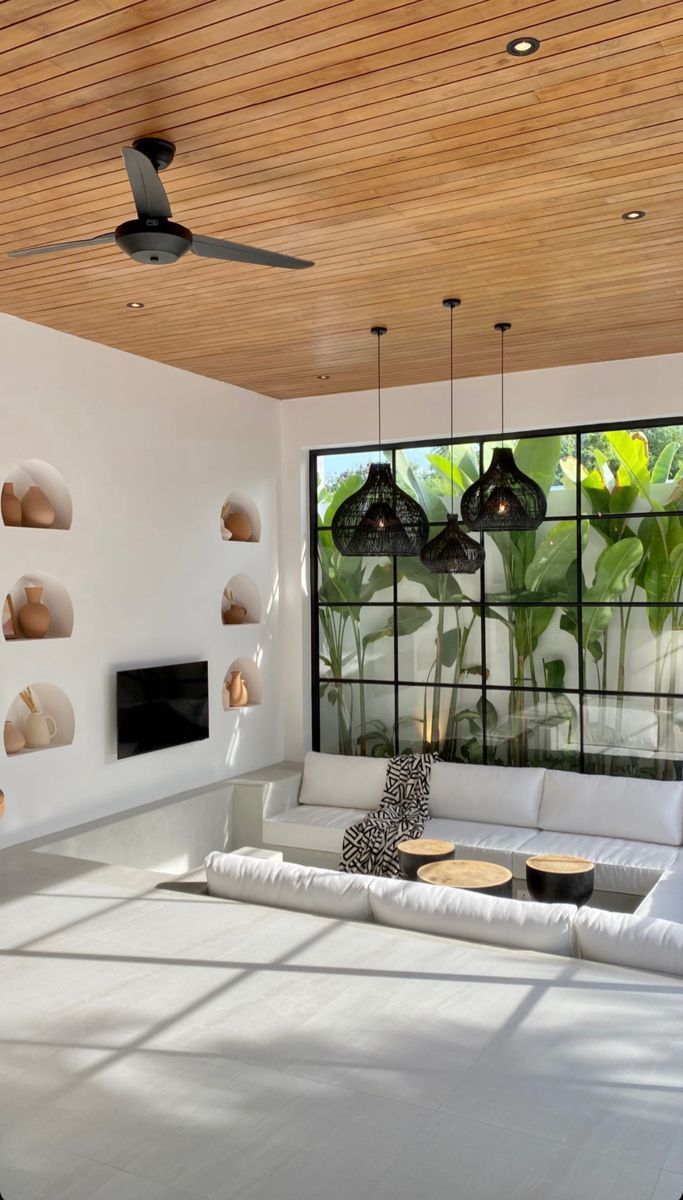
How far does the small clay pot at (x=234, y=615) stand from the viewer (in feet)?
22.8

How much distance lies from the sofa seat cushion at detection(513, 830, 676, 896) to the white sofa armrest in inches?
67.1

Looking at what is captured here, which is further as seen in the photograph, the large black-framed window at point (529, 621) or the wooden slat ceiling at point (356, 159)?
the large black-framed window at point (529, 621)

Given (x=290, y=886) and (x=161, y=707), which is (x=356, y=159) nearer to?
(x=290, y=886)

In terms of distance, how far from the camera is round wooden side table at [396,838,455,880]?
5156mm

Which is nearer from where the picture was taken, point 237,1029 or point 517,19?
point 517,19

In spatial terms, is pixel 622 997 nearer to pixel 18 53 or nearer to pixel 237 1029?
pixel 237 1029

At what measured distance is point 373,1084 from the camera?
2613 millimetres

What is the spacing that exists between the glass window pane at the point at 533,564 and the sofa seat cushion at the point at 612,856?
63.5 inches

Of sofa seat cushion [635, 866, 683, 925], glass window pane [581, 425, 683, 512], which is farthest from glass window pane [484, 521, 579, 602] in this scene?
sofa seat cushion [635, 866, 683, 925]

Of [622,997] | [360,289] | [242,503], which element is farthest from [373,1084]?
[242,503]

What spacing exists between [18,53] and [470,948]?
3.05m

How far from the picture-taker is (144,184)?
101 inches

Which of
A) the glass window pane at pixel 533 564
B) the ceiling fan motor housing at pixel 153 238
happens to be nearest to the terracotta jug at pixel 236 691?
the glass window pane at pixel 533 564

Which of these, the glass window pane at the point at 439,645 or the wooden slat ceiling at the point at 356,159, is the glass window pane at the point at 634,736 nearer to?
the glass window pane at the point at 439,645
